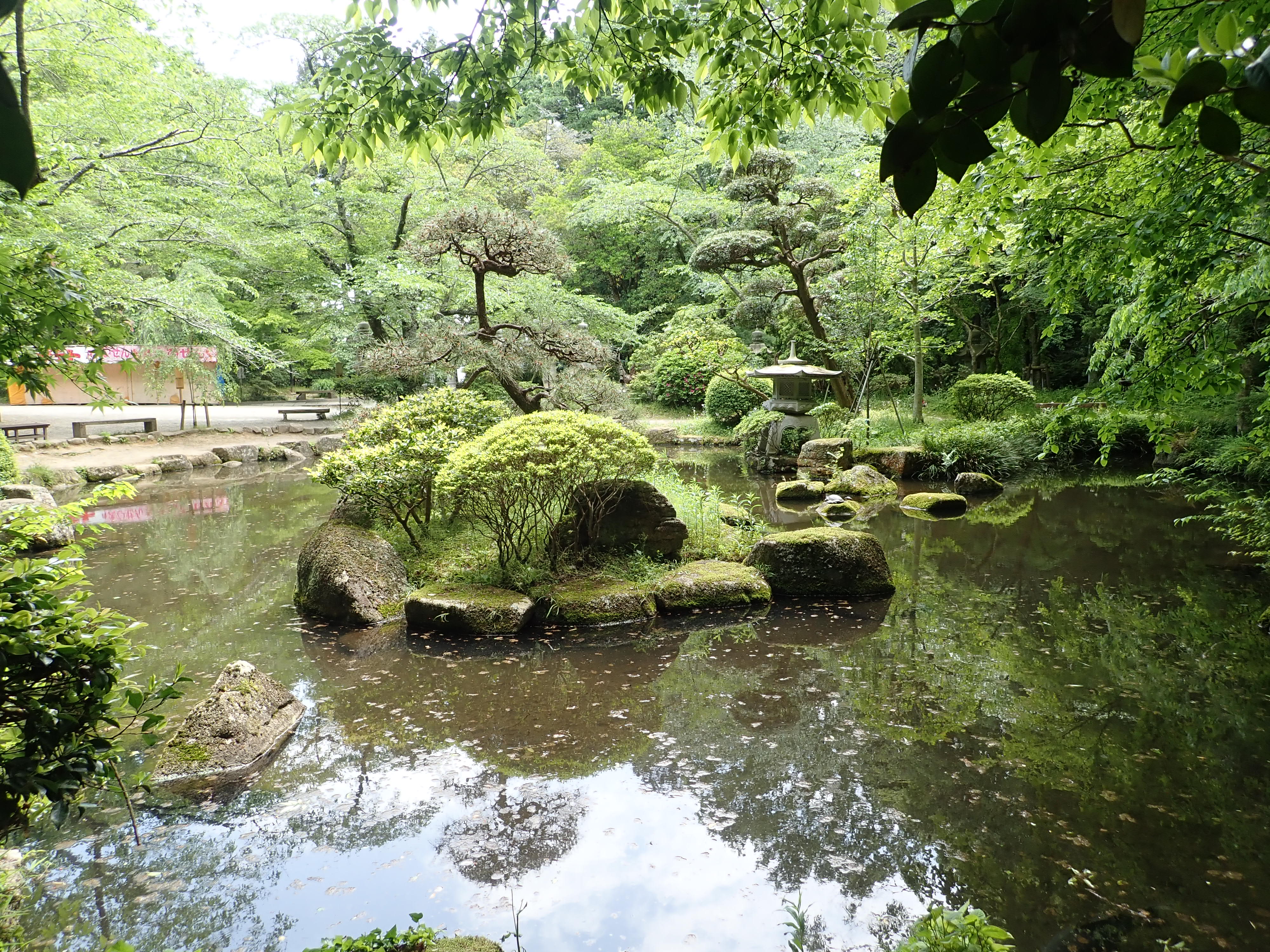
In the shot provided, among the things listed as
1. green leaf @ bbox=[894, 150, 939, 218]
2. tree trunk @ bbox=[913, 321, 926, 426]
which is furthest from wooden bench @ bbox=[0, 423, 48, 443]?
green leaf @ bbox=[894, 150, 939, 218]

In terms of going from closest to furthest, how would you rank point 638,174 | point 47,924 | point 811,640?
point 47,924, point 811,640, point 638,174

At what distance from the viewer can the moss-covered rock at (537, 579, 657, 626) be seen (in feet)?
20.3

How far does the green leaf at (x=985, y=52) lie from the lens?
Result: 0.72m

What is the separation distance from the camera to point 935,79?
73 centimetres

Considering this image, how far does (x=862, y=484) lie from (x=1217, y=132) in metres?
11.9

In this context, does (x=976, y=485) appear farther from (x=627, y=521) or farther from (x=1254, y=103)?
(x=1254, y=103)

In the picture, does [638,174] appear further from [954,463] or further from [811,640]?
[811,640]

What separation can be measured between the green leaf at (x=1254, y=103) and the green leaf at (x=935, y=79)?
23cm

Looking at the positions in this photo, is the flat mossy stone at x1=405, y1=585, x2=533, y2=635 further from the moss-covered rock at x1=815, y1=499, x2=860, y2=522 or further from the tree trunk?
the tree trunk

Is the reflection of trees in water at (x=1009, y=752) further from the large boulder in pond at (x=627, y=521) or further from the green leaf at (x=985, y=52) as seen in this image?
the green leaf at (x=985, y=52)

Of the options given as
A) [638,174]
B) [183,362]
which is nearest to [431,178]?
[183,362]

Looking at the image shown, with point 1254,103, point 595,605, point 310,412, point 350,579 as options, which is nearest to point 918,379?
point 595,605

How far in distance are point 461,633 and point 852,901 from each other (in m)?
3.78

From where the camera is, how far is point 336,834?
11.3 feet
